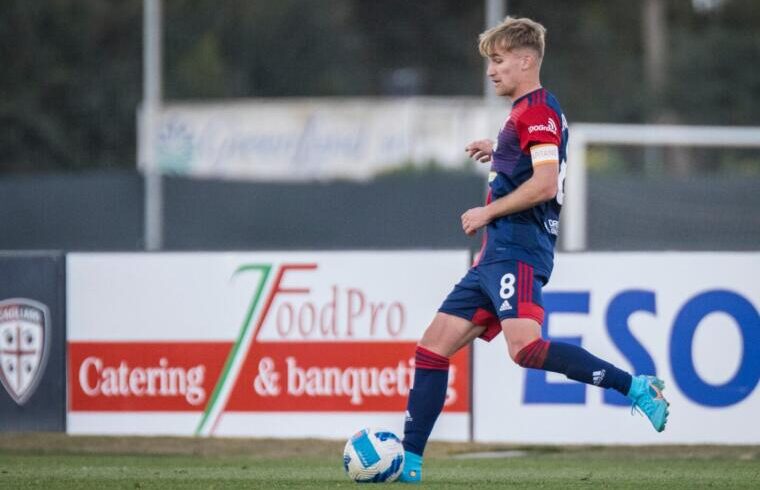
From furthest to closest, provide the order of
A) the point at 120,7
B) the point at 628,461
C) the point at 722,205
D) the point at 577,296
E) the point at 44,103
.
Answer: the point at 120,7 → the point at 44,103 → the point at 722,205 → the point at 577,296 → the point at 628,461

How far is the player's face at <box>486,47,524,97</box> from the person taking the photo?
291 inches

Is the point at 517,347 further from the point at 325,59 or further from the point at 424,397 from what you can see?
the point at 325,59

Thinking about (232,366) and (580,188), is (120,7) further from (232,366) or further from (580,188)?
(232,366)

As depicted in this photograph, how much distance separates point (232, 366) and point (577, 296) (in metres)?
2.31

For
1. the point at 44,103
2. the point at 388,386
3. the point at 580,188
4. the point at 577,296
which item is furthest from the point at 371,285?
the point at 44,103

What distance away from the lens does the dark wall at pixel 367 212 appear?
21562mm

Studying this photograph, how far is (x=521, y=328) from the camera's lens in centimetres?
732

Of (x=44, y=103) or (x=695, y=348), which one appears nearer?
(x=695, y=348)

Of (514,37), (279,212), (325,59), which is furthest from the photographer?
(325,59)

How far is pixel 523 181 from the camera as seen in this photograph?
→ 7426 mm

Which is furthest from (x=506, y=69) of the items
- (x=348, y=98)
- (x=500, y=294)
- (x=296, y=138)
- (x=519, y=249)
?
(x=348, y=98)

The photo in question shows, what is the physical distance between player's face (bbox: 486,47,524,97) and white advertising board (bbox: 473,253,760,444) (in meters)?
3.23

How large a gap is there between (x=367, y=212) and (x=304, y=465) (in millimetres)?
12866

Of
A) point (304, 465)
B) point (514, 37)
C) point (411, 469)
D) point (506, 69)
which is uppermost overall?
point (514, 37)
